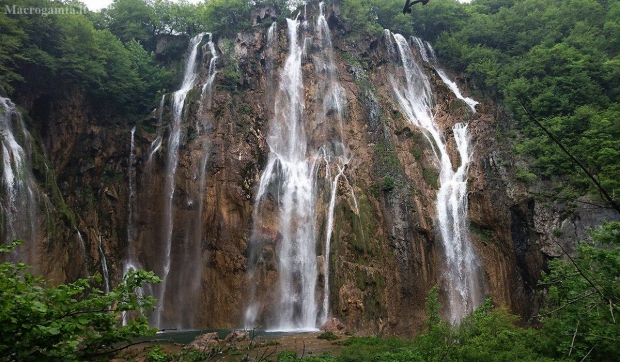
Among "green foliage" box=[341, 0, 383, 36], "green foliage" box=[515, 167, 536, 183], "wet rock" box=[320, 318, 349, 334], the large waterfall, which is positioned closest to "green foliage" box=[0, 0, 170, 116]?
the large waterfall

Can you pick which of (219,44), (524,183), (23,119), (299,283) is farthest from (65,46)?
(524,183)

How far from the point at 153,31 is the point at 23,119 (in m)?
17.2

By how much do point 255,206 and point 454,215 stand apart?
11.2m

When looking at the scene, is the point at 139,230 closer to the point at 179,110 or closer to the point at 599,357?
the point at 179,110

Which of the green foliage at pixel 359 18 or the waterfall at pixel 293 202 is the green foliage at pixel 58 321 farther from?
the green foliage at pixel 359 18

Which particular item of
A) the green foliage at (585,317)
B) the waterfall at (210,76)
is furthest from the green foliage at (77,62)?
the green foliage at (585,317)

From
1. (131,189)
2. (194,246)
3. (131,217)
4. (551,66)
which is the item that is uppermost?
(551,66)

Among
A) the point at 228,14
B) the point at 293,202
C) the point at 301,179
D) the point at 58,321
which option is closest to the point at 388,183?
the point at 301,179

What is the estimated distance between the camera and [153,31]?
35.2 metres

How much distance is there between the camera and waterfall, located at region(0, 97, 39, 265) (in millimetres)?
17844

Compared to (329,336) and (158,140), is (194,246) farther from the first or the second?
(329,336)

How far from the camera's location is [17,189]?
18672 millimetres

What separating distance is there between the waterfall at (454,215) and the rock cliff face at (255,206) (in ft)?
1.39

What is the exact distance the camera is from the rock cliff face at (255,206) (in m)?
20.2
